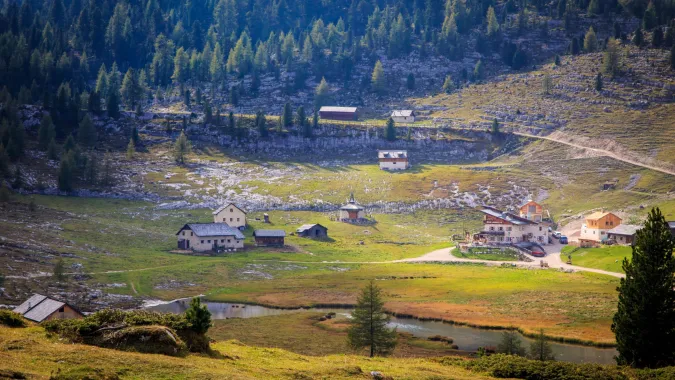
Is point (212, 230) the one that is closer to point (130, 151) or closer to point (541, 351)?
point (130, 151)

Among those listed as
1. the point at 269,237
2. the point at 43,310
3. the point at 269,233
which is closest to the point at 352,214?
the point at 269,233

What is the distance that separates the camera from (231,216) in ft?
458

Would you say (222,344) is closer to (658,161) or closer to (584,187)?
(584,187)

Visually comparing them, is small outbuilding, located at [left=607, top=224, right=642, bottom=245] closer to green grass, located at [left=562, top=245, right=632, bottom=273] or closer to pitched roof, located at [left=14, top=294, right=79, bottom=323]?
green grass, located at [left=562, top=245, right=632, bottom=273]

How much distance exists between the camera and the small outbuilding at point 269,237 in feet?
431

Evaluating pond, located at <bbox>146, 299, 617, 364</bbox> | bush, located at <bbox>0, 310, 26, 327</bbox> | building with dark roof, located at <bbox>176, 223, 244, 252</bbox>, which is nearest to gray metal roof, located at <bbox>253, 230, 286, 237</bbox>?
building with dark roof, located at <bbox>176, 223, 244, 252</bbox>

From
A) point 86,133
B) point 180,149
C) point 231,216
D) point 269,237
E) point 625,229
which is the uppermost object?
point 86,133

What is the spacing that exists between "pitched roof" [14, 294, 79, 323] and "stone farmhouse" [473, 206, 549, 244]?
85.8 m

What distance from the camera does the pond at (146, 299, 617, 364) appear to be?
67.7 meters

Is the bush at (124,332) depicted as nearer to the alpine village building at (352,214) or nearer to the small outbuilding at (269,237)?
the small outbuilding at (269,237)

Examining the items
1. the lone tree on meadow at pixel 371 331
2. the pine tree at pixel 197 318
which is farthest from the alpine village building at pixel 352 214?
the pine tree at pixel 197 318

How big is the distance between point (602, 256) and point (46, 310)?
282 feet

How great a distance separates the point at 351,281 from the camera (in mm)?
103875

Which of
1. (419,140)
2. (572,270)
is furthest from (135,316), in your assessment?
(419,140)
